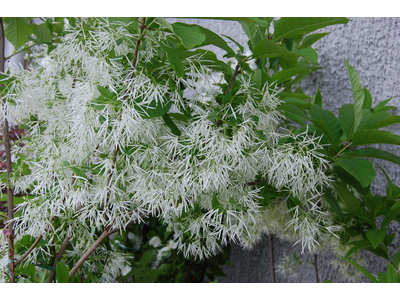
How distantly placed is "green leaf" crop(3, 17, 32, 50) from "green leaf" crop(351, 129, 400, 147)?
0.69 meters

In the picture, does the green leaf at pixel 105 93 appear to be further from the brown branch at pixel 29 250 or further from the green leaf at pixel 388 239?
the green leaf at pixel 388 239

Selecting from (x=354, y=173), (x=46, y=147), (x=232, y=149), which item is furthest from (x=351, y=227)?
(x=46, y=147)

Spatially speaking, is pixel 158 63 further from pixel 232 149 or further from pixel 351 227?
pixel 351 227

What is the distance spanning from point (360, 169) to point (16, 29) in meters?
0.72

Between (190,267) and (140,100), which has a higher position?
(140,100)

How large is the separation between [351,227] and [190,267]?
80 cm

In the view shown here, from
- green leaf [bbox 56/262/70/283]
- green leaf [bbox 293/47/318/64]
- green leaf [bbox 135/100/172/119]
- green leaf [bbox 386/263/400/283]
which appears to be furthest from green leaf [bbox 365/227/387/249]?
green leaf [bbox 56/262/70/283]

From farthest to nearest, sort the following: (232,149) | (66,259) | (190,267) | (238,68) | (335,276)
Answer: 1. (190,267)
2. (335,276)
3. (66,259)
4. (238,68)
5. (232,149)

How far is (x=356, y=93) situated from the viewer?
0.70 m

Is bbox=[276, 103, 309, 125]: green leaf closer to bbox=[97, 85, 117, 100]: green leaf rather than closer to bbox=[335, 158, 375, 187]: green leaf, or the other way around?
bbox=[335, 158, 375, 187]: green leaf

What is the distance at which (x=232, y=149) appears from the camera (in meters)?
0.56

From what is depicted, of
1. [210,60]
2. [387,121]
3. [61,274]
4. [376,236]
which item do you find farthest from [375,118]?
[61,274]

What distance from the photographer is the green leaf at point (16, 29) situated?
0.63 metres

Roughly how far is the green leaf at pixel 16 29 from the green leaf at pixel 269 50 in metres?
0.44
